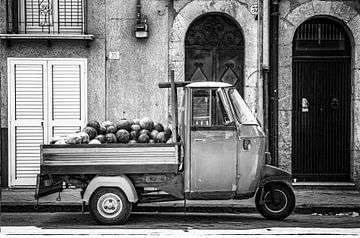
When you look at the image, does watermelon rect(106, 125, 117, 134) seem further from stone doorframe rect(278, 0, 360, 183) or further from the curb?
stone doorframe rect(278, 0, 360, 183)

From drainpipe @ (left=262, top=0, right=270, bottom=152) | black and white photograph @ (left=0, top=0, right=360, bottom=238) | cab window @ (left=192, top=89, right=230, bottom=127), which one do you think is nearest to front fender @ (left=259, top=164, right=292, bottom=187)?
cab window @ (left=192, top=89, right=230, bottom=127)

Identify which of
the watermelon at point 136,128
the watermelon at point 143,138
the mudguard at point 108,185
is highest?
the watermelon at point 136,128

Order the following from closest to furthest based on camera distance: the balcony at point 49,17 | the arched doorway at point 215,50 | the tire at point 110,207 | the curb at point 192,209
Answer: the tire at point 110,207
the curb at point 192,209
the balcony at point 49,17
the arched doorway at point 215,50

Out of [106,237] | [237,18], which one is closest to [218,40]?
[237,18]

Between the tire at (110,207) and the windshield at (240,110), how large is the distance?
6.40 ft

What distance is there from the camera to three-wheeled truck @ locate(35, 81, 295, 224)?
10.4 m

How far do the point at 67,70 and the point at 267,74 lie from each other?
386 cm

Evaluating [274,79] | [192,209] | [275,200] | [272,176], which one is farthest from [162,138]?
[274,79]

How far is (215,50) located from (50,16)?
129 inches

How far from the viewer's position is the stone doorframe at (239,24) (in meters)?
14.7

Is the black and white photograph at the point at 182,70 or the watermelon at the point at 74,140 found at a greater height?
the black and white photograph at the point at 182,70

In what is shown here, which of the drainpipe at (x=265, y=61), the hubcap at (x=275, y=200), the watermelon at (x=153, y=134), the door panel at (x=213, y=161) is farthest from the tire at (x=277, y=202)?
the drainpipe at (x=265, y=61)

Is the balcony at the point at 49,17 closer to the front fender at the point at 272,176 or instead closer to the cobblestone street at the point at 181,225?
the cobblestone street at the point at 181,225

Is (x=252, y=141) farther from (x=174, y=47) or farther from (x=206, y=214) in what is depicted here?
(x=174, y=47)
